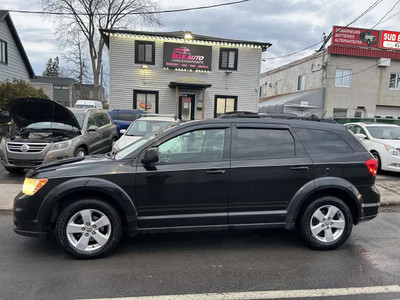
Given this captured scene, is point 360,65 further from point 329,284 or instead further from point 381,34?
point 329,284

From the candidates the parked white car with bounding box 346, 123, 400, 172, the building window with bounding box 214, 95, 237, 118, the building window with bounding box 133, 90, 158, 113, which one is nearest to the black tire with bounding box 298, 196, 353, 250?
the parked white car with bounding box 346, 123, 400, 172

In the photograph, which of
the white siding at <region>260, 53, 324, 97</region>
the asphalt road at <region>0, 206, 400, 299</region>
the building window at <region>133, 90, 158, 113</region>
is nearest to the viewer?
the asphalt road at <region>0, 206, 400, 299</region>

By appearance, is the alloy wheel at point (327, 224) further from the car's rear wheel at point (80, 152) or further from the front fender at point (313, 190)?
the car's rear wheel at point (80, 152)

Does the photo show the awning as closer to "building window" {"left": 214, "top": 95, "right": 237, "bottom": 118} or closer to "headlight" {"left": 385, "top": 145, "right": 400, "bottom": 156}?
"building window" {"left": 214, "top": 95, "right": 237, "bottom": 118}

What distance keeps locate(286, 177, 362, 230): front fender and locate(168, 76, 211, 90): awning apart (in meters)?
15.1

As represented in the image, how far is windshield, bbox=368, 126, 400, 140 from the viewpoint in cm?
991

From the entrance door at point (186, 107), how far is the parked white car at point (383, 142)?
11.1 meters

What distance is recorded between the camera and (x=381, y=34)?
2420 centimetres

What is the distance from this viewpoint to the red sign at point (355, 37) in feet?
77.5

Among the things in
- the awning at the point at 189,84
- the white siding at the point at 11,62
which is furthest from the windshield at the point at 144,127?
the white siding at the point at 11,62

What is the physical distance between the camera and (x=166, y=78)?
19656 millimetres

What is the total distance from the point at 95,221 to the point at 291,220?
2.42 meters

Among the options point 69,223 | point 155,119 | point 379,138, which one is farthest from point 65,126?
point 379,138

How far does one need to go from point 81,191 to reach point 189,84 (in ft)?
50.8
